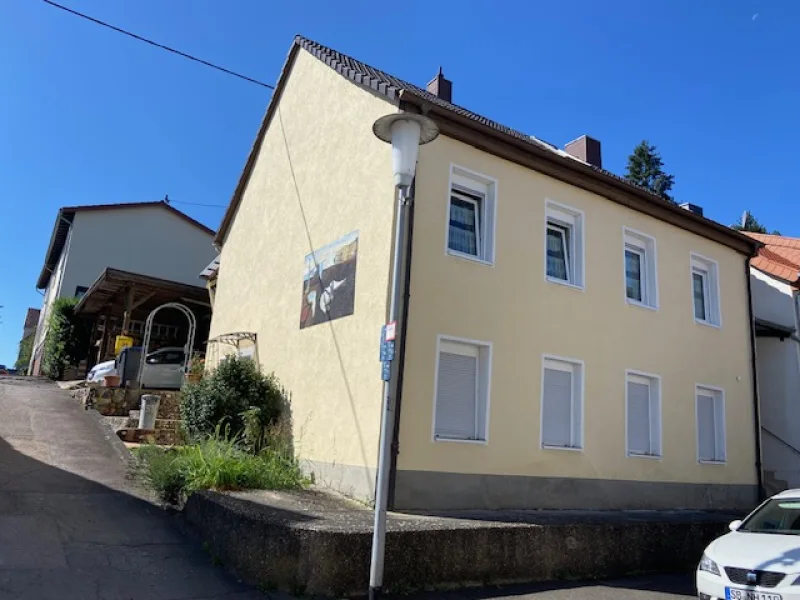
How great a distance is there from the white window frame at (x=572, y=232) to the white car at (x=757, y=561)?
16.0ft

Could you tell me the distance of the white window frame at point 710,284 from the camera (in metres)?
14.1

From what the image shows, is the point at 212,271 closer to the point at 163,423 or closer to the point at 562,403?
the point at 163,423

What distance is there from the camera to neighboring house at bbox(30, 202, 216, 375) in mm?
30000

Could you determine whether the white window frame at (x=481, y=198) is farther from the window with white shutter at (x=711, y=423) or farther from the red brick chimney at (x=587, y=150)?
the red brick chimney at (x=587, y=150)

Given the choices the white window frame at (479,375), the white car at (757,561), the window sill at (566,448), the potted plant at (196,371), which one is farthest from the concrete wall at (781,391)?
the potted plant at (196,371)

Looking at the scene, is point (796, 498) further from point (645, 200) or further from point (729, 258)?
point (729, 258)

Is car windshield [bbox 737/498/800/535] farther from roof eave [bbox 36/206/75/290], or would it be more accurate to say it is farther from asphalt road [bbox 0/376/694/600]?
roof eave [bbox 36/206/75/290]

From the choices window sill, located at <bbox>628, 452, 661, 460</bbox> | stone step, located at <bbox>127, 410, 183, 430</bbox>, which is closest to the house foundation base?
window sill, located at <bbox>628, 452, 661, 460</bbox>

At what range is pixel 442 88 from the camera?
1680 centimetres

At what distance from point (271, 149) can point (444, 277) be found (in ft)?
23.3

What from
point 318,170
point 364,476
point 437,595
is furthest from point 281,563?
point 318,170

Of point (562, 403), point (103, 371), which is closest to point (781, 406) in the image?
point (562, 403)

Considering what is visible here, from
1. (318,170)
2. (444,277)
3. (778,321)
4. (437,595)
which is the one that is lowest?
(437,595)

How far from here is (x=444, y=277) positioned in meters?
9.59
